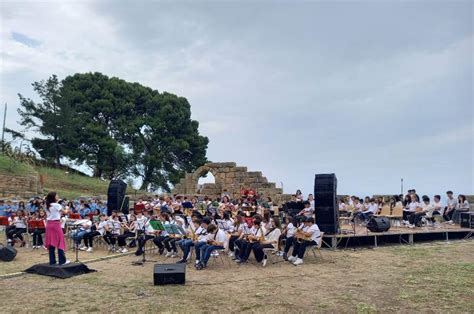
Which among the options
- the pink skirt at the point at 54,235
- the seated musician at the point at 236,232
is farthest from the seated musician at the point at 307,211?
the pink skirt at the point at 54,235

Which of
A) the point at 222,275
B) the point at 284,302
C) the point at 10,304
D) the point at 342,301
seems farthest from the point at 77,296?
the point at 342,301

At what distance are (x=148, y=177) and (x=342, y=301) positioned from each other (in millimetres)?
31673

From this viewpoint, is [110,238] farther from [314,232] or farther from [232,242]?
[314,232]

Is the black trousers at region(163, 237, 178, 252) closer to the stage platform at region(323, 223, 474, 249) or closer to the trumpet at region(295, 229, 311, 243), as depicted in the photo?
the trumpet at region(295, 229, 311, 243)

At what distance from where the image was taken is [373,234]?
12.0 metres

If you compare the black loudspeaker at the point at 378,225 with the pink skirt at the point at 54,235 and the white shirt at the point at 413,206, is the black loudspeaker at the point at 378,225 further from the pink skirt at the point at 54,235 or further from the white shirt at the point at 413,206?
the pink skirt at the point at 54,235

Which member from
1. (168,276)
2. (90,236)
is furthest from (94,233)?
(168,276)

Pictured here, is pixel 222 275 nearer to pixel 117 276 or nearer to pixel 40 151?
pixel 117 276

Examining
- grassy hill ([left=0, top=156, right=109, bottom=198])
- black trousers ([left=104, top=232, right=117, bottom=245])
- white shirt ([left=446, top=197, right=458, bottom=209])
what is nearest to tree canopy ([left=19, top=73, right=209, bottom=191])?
grassy hill ([left=0, top=156, right=109, bottom=198])

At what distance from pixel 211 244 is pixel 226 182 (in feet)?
56.7

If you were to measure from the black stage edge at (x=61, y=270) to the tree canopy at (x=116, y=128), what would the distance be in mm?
25199

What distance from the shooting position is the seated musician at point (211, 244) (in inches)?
368

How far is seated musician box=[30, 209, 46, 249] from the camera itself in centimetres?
1251

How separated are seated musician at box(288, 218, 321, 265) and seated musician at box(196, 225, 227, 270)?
1739 mm
